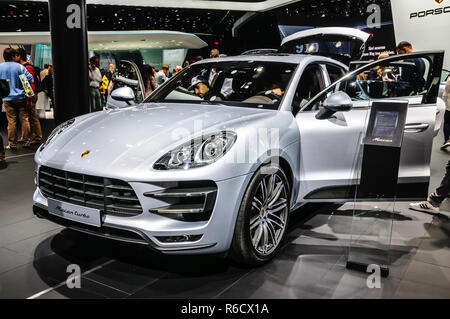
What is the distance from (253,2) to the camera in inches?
653

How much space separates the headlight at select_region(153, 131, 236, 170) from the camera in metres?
2.15

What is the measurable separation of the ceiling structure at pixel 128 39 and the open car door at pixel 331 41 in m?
16.3

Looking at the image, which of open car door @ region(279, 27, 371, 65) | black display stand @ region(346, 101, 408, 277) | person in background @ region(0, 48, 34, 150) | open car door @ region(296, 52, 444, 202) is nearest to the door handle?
open car door @ region(296, 52, 444, 202)

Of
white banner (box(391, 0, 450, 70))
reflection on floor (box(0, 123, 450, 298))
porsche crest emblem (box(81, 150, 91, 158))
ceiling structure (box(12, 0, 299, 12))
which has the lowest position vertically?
reflection on floor (box(0, 123, 450, 298))

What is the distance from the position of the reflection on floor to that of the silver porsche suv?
0.22 m

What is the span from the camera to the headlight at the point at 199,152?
2148mm

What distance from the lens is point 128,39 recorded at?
2386 cm

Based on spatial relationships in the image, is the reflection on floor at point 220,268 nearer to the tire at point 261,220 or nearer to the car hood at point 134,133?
the tire at point 261,220

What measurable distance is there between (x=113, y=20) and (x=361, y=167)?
796 inches

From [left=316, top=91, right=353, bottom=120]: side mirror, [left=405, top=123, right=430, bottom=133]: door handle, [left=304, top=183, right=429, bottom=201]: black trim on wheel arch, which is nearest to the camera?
[left=316, top=91, right=353, bottom=120]: side mirror

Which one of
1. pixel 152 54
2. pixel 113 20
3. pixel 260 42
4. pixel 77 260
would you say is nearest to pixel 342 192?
pixel 77 260

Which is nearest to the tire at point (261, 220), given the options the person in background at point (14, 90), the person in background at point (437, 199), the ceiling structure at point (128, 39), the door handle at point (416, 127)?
the door handle at point (416, 127)

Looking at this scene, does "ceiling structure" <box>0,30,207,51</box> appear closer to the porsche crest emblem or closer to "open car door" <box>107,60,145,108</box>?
"open car door" <box>107,60,145,108</box>

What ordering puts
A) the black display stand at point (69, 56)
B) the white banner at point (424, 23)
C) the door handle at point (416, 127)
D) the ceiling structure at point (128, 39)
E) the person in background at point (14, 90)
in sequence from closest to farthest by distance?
the door handle at point (416, 127), the black display stand at point (69, 56), the person in background at point (14, 90), the white banner at point (424, 23), the ceiling structure at point (128, 39)
